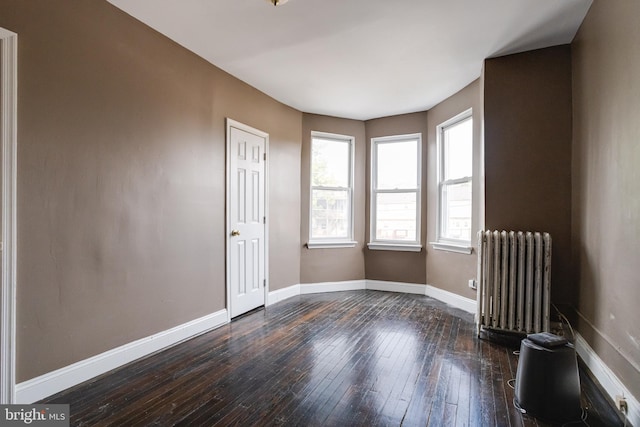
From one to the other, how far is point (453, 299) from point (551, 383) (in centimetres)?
233

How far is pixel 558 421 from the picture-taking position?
1857 millimetres

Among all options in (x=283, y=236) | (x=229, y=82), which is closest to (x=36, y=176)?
(x=229, y=82)

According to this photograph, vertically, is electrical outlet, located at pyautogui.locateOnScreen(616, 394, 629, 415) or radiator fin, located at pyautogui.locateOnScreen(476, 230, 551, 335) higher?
radiator fin, located at pyautogui.locateOnScreen(476, 230, 551, 335)

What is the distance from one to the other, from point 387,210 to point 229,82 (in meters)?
2.92

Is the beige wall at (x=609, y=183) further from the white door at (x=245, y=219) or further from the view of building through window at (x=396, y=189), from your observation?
the white door at (x=245, y=219)

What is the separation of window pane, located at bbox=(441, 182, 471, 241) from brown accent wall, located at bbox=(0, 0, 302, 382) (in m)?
2.90

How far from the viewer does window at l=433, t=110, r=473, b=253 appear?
4.00m

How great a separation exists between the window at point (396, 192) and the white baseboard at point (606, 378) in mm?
2372

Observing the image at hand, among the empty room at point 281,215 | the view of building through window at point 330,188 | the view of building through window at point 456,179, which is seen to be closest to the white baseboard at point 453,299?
the empty room at point 281,215

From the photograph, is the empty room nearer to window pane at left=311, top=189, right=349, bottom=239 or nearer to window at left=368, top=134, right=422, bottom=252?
window at left=368, top=134, right=422, bottom=252

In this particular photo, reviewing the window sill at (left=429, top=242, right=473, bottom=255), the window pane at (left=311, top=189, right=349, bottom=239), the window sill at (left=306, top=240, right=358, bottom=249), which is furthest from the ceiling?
the window sill at (left=306, top=240, right=358, bottom=249)

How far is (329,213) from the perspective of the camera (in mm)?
5102

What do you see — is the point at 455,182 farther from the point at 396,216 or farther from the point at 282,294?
the point at 282,294

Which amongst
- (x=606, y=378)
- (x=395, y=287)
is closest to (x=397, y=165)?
(x=395, y=287)
